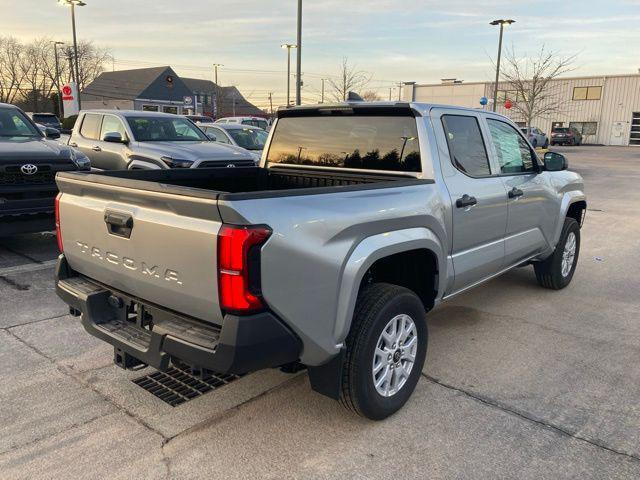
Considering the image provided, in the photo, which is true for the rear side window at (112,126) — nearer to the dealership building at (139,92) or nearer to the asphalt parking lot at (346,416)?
the asphalt parking lot at (346,416)

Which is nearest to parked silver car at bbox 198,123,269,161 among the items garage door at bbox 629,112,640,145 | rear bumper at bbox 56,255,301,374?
rear bumper at bbox 56,255,301,374

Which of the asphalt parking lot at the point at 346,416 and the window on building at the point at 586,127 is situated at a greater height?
the window on building at the point at 586,127

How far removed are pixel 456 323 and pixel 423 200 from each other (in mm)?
1813

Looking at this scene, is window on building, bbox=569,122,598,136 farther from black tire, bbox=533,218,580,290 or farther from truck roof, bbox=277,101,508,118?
truck roof, bbox=277,101,508,118

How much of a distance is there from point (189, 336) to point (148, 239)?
1.69ft

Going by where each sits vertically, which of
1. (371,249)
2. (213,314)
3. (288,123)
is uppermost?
(288,123)

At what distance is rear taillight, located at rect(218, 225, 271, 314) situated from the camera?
2336 millimetres

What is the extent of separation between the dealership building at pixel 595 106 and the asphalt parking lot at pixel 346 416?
1838 inches

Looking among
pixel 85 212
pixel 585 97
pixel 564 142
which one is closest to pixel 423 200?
pixel 85 212

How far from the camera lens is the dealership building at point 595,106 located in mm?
48969

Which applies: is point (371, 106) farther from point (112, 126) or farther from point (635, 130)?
point (635, 130)

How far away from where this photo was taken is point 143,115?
10219 mm

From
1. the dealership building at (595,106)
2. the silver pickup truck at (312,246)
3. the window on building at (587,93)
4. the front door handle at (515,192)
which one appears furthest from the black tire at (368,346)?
the window on building at (587,93)

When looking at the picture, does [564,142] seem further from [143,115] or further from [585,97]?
[143,115]
